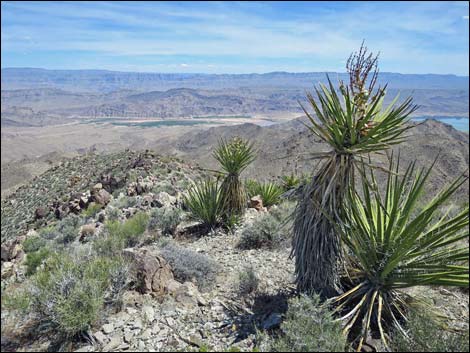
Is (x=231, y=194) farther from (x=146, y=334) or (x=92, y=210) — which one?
(x=92, y=210)

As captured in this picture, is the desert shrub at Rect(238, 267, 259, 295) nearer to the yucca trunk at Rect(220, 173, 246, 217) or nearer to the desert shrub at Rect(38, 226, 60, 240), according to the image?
the yucca trunk at Rect(220, 173, 246, 217)

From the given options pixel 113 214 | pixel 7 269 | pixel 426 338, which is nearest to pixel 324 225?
pixel 426 338

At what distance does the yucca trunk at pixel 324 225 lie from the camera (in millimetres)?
3871

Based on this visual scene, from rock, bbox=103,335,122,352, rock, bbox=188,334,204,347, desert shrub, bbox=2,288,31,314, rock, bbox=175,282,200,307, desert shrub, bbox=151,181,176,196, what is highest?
desert shrub, bbox=2,288,31,314

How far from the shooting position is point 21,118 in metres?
190

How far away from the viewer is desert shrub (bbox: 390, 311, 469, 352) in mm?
3094

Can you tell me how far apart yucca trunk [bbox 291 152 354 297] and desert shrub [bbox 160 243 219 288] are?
1626mm

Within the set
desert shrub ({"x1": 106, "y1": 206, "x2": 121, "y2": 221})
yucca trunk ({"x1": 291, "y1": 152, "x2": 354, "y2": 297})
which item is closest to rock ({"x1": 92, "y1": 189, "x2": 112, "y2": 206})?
desert shrub ({"x1": 106, "y1": 206, "x2": 121, "y2": 221})

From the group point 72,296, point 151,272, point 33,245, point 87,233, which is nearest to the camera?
point 72,296

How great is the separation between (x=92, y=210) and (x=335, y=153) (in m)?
10.2

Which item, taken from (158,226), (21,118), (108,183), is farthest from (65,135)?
(158,226)

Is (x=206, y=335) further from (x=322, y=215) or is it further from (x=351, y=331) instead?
(x=322, y=215)

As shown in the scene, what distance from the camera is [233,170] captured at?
8.30 metres

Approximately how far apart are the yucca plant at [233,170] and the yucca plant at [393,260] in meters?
4.32
